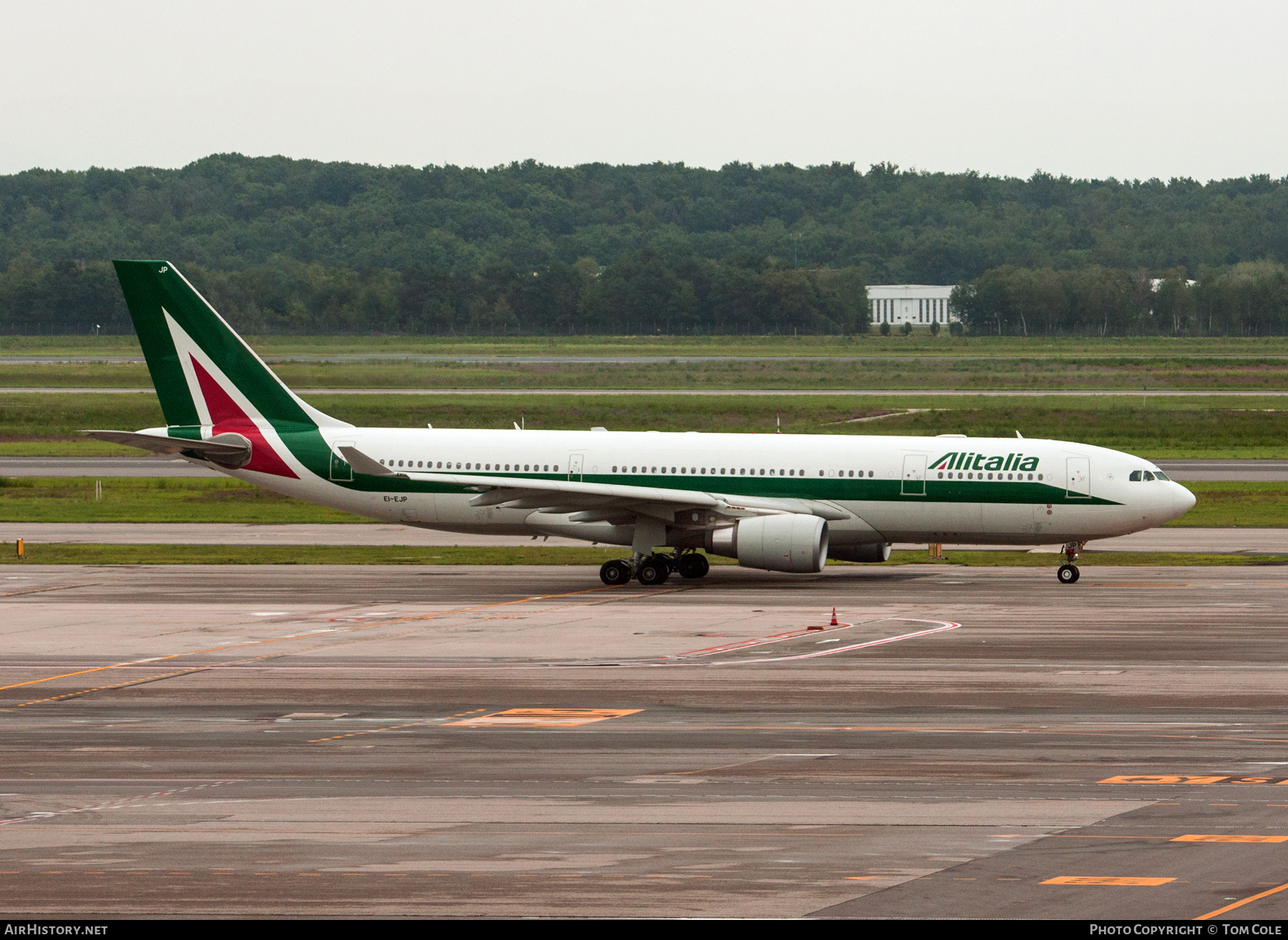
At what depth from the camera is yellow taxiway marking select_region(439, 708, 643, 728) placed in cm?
2342

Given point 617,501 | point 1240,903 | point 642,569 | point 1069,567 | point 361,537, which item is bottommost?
point 361,537

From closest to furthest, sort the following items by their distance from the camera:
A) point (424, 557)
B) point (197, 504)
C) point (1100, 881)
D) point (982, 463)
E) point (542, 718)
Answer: point (1100, 881) → point (542, 718) → point (982, 463) → point (424, 557) → point (197, 504)

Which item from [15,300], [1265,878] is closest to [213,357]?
[1265,878]

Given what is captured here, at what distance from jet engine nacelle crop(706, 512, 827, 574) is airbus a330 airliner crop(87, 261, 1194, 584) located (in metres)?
0.04

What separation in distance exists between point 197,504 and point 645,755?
4332cm

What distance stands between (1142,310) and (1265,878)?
595 feet

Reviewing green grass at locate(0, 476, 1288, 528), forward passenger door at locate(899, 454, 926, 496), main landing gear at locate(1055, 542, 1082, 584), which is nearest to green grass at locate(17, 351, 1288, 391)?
green grass at locate(0, 476, 1288, 528)

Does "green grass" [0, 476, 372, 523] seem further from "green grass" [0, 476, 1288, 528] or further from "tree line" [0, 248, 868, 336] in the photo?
"tree line" [0, 248, 868, 336]

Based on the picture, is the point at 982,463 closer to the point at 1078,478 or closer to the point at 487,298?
the point at 1078,478

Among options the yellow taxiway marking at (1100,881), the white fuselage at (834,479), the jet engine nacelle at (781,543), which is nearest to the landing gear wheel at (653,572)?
the white fuselage at (834,479)

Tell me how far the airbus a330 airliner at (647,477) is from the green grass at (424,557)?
3135 mm

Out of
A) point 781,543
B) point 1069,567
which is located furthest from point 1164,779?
point 1069,567

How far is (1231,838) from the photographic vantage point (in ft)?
54.8

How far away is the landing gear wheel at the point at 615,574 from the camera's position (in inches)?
1622
